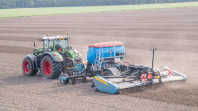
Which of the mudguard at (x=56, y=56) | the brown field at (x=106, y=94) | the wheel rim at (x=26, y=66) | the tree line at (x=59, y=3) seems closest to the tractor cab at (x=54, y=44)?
the mudguard at (x=56, y=56)

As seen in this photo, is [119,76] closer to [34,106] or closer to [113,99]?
[113,99]

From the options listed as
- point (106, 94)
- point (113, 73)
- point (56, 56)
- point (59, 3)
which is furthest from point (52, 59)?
point (59, 3)

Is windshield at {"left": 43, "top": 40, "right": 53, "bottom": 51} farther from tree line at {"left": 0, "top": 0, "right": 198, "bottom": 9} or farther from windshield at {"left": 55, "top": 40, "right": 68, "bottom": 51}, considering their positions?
tree line at {"left": 0, "top": 0, "right": 198, "bottom": 9}

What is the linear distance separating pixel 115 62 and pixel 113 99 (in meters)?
3.11

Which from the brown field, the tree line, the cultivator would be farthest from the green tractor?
the tree line

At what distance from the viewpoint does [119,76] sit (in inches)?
437

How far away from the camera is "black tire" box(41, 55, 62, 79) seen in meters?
13.0

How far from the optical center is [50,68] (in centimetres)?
1378

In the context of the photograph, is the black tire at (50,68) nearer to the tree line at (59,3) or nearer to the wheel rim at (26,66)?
the wheel rim at (26,66)

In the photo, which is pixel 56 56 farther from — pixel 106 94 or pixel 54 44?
pixel 106 94

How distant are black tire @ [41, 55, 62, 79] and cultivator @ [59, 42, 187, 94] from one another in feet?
2.14

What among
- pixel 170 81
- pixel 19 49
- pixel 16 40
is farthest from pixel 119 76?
pixel 16 40

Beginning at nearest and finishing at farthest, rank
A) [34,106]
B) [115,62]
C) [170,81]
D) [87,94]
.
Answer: [34,106] → [87,94] → [170,81] → [115,62]

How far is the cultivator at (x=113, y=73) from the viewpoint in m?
10.7
